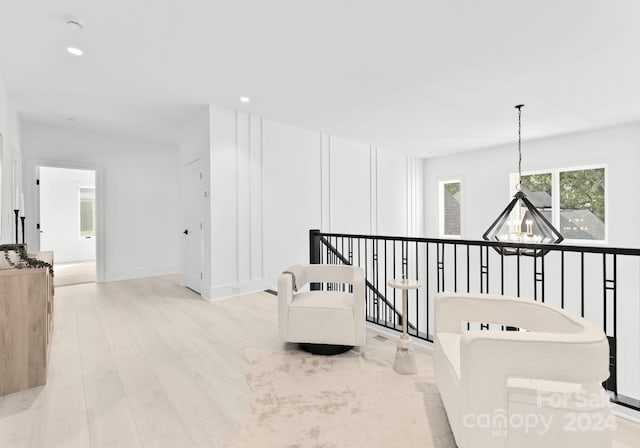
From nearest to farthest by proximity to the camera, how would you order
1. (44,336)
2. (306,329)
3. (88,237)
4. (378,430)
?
(378,430), (44,336), (306,329), (88,237)

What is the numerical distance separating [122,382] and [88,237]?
7.78 meters

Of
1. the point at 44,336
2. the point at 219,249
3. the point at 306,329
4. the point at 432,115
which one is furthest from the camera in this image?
the point at 432,115

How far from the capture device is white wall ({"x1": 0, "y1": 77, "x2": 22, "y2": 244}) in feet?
10.7

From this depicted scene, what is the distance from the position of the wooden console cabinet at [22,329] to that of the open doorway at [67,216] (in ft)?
20.4

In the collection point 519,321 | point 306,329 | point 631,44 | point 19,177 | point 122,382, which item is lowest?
point 122,382

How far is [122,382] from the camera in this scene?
6.97ft

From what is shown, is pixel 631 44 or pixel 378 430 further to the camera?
pixel 631 44

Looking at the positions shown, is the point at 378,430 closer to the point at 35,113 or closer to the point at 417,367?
the point at 417,367

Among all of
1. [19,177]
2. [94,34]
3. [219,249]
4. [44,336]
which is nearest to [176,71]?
[94,34]

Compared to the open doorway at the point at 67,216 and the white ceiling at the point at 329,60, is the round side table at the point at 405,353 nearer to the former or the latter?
the white ceiling at the point at 329,60

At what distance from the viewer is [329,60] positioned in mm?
3047

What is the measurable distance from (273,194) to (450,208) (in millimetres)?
4835

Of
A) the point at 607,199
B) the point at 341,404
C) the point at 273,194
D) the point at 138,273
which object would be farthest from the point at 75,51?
the point at 607,199

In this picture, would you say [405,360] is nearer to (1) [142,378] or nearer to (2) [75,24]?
(1) [142,378]
